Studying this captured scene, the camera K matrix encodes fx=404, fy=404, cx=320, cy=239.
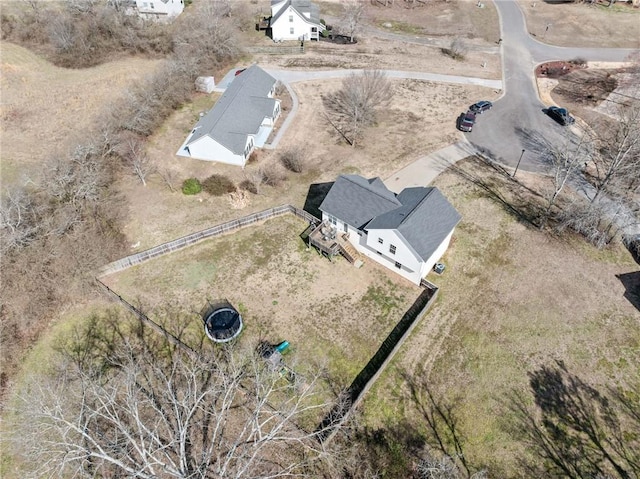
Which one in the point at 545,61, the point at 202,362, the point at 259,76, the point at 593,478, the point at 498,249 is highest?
the point at 545,61

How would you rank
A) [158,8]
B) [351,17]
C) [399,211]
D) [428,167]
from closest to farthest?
[399,211] < [428,167] < [351,17] < [158,8]

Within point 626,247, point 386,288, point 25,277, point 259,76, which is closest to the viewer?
point 25,277

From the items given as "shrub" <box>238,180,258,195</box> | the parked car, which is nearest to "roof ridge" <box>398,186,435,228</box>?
"shrub" <box>238,180,258,195</box>

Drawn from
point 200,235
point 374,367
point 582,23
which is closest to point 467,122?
point 374,367

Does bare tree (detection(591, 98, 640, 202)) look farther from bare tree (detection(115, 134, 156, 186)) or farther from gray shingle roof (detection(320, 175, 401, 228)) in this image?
bare tree (detection(115, 134, 156, 186))

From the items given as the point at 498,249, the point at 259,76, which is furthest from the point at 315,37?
the point at 498,249

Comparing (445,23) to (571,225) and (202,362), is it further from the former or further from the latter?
(202,362)

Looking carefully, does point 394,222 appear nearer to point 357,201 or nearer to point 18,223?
point 357,201
